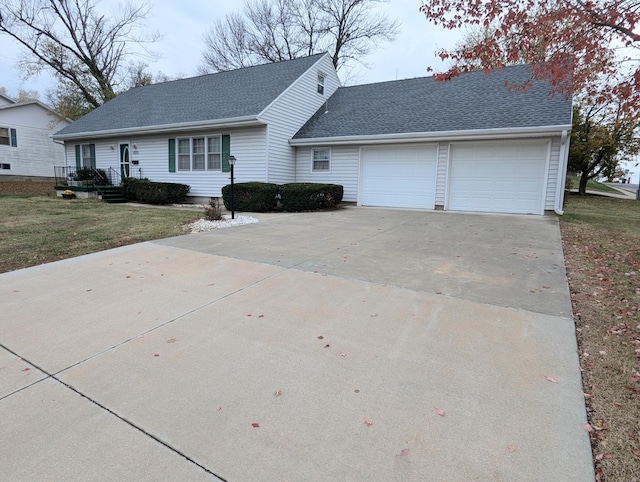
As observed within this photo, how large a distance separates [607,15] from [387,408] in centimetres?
725

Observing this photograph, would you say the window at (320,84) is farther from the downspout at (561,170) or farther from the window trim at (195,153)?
the downspout at (561,170)

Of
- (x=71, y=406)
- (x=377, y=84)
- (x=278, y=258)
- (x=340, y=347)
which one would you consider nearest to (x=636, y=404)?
(x=340, y=347)

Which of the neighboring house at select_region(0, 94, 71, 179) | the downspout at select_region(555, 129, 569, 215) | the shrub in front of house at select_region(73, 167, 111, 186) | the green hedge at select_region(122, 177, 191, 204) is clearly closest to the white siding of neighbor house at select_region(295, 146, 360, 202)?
the green hedge at select_region(122, 177, 191, 204)

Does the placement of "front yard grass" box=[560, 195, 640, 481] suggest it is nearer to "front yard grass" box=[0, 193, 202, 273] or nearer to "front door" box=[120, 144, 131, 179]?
"front yard grass" box=[0, 193, 202, 273]

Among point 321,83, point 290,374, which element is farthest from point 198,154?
point 290,374

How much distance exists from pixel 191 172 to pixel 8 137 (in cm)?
1551

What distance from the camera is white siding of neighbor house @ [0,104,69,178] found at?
2172cm

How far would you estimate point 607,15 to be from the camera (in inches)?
232

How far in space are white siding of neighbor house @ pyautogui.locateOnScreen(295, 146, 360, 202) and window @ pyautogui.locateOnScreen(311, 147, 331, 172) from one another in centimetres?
16

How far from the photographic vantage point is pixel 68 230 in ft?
25.6

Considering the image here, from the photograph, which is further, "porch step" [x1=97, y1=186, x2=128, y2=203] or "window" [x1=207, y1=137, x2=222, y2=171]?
"porch step" [x1=97, y1=186, x2=128, y2=203]

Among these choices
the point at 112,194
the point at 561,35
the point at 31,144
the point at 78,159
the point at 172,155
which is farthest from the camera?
the point at 31,144

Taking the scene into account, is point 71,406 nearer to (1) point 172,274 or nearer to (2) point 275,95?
(1) point 172,274

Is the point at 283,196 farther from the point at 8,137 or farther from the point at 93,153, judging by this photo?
the point at 8,137
